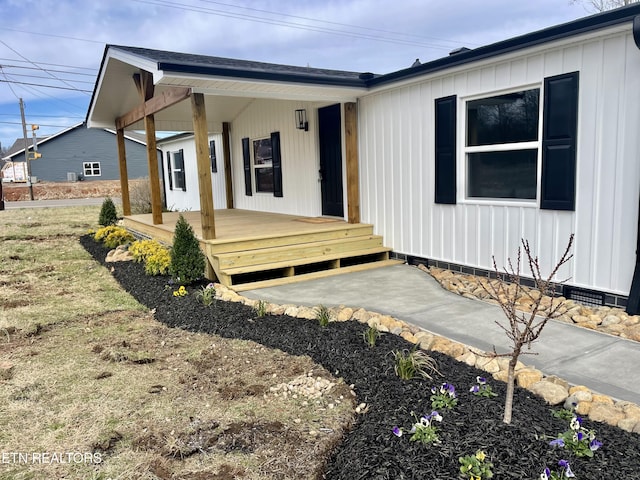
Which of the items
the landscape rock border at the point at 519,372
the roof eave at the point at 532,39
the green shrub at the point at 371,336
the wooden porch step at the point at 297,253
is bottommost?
the landscape rock border at the point at 519,372

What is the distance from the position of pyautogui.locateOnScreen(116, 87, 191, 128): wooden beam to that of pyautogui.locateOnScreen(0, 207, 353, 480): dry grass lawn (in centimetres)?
288

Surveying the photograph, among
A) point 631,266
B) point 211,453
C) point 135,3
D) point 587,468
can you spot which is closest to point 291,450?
point 211,453

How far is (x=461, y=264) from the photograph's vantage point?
239 inches

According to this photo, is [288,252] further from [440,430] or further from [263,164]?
[263,164]

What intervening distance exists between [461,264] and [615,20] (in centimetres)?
299

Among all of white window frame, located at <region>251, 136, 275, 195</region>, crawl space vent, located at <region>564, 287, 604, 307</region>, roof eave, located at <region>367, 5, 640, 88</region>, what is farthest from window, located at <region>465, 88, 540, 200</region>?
white window frame, located at <region>251, 136, 275, 195</region>

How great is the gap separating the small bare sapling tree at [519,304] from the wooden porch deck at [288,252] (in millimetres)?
2164

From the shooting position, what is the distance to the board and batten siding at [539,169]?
171 inches

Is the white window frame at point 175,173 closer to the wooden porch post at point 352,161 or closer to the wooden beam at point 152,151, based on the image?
the wooden beam at point 152,151

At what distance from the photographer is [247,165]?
11406mm

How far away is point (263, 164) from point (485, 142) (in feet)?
20.0

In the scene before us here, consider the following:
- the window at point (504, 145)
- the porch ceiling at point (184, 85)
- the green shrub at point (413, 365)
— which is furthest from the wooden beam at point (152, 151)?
the green shrub at point (413, 365)

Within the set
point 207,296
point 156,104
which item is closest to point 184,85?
point 156,104

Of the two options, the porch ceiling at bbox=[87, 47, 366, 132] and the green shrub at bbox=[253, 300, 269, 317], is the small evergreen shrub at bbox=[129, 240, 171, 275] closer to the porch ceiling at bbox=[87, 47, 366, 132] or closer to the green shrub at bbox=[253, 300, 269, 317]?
the green shrub at bbox=[253, 300, 269, 317]
